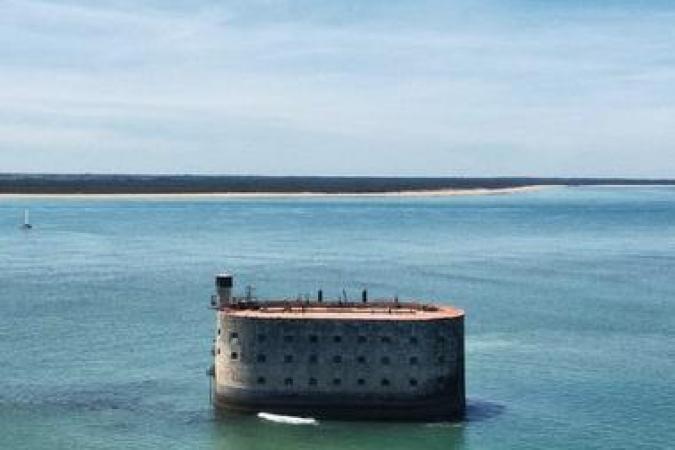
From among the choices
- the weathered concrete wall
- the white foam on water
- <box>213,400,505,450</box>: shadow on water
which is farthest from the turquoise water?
the weathered concrete wall

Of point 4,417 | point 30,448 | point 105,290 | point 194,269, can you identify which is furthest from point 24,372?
point 194,269

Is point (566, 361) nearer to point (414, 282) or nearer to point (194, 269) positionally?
point (414, 282)

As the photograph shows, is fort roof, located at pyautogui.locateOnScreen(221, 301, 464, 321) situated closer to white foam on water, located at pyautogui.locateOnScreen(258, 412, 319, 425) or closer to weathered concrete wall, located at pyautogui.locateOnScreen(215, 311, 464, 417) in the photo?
weathered concrete wall, located at pyautogui.locateOnScreen(215, 311, 464, 417)

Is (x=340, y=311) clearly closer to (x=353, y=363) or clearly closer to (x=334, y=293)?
(x=353, y=363)

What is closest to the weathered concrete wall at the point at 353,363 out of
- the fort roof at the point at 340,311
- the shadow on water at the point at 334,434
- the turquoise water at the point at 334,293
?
the fort roof at the point at 340,311

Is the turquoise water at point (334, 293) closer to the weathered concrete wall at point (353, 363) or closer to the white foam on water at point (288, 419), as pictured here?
the white foam on water at point (288, 419)

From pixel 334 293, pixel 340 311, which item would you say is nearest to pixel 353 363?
pixel 340 311
